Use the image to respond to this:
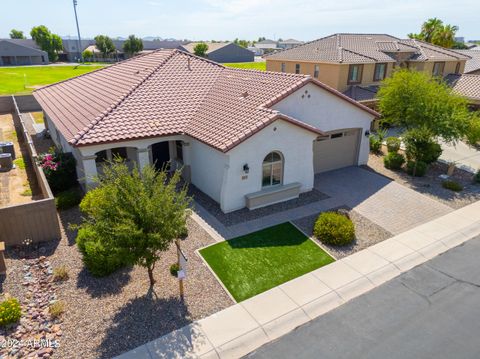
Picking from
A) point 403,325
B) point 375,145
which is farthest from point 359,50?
point 403,325

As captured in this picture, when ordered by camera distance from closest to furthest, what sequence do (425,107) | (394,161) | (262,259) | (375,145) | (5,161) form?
(262,259) → (425,107) → (5,161) → (394,161) → (375,145)

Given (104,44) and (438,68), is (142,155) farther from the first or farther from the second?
(104,44)

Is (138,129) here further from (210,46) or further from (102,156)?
(210,46)

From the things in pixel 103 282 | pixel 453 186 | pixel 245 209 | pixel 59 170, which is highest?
pixel 59 170

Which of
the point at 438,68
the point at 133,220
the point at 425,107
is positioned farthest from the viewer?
the point at 438,68

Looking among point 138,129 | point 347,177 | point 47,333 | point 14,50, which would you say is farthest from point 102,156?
point 14,50

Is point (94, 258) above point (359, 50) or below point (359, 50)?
below

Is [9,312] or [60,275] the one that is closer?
[9,312]

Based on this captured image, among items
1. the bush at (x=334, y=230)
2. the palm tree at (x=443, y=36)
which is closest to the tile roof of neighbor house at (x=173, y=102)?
the bush at (x=334, y=230)

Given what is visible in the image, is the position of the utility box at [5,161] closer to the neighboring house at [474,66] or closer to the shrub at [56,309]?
the shrub at [56,309]
